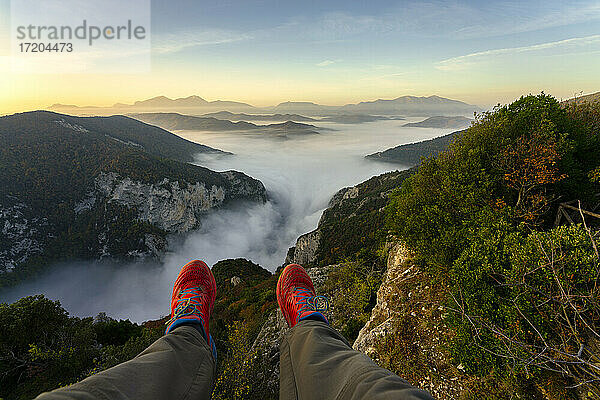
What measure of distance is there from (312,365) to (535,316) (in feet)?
15.6

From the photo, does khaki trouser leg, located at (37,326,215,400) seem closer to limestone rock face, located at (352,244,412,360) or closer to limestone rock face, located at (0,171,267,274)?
limestone rock face, located at (352,244,412,360)

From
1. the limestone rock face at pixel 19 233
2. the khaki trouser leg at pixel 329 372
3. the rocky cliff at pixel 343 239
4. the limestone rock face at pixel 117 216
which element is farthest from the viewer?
the limestone rock face at pixel 117 216

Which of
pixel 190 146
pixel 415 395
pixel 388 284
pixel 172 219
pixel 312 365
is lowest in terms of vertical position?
pixel 172 219

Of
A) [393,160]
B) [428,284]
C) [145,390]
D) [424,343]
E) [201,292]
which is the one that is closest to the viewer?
[145,390]

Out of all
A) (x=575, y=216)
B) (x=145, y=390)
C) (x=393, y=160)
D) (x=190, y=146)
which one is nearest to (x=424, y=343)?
(x=145, y=390)

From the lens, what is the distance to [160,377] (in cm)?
242

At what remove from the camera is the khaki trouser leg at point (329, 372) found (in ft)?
6.77

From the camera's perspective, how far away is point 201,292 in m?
5.25

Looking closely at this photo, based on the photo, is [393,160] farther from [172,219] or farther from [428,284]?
[428,284]

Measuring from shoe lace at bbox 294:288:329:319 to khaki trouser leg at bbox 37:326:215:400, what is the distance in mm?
1876

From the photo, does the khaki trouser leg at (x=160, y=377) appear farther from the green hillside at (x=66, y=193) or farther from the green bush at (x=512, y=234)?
the green hillside at (x=66, y=193)

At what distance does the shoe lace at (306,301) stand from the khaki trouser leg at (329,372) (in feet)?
2.83

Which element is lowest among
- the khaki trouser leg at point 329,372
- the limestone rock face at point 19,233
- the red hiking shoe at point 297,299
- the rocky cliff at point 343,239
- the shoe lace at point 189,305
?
the limestone rock face at point 19,233

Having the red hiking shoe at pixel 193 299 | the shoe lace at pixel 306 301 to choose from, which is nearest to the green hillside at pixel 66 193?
the red hiking shoe at pixel 193 299
